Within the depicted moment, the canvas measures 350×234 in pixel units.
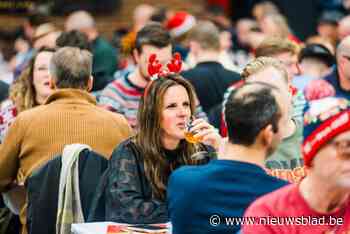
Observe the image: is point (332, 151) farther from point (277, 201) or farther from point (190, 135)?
point (190, 135)

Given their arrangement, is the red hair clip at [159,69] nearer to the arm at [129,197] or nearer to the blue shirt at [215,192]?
the arm at [129,197]

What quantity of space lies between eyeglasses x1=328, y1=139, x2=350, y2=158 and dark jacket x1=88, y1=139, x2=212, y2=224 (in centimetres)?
182

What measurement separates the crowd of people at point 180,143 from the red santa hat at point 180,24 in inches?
58.3

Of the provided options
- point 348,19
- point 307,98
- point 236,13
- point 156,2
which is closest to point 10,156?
point 307,98

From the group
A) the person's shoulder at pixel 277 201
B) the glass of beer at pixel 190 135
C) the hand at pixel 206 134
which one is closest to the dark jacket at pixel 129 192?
the glass of beer at pixel 190 135

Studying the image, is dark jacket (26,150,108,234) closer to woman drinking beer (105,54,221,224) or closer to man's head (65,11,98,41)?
woman drinking beer (105,54,221,224)

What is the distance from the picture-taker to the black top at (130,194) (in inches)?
238

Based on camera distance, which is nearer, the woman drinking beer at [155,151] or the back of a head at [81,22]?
the woman drinking beer at [155,151]

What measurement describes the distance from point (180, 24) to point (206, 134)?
22.4 ft

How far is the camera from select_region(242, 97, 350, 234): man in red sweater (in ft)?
14.5

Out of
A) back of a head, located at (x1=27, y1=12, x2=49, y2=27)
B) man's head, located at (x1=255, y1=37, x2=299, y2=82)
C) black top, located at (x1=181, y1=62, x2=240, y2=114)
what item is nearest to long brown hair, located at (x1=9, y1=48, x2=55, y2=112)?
black top, located at (x1=181, y1=62, x2=240, y2=114)

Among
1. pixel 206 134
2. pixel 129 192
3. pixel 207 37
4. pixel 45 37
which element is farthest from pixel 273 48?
pixel 45 37

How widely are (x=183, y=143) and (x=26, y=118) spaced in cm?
125

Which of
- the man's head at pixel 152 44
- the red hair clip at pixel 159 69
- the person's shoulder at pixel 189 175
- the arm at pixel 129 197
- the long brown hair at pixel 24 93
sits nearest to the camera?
the person's shoulder at pixel 189 175
